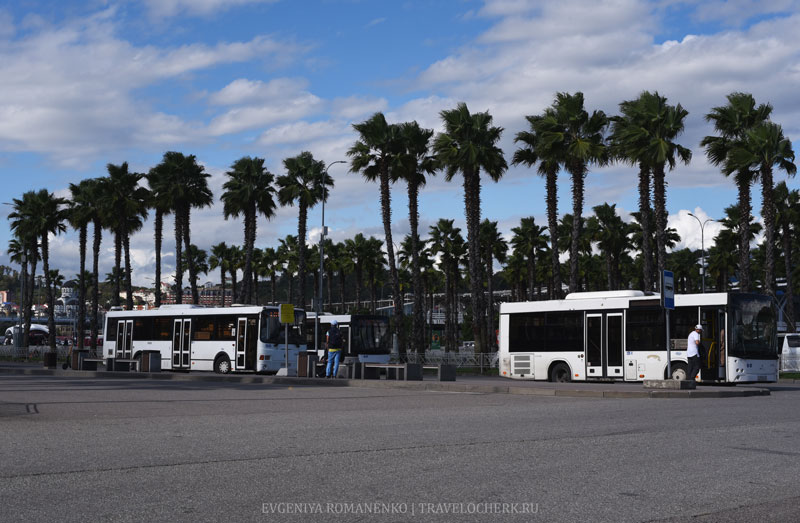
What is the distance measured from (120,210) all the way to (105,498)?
59.4 m

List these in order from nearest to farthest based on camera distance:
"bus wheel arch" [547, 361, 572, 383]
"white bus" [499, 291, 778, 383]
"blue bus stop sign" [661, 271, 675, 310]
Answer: "blue bus stop sign" [661, 271, 675, 310], "white bus" [499, 291, 778, 383], "bus wheel arch" [547, 361, 572, 383]

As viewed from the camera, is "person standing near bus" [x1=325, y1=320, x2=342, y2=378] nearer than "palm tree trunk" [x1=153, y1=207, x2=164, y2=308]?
Yes

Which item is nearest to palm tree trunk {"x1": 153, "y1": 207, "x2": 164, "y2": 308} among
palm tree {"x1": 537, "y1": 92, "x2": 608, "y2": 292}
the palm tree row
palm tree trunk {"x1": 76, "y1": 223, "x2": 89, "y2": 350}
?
the palm tree row

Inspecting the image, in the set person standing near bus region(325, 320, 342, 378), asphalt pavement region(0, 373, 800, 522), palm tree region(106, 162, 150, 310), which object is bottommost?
asphalt pavement region(0, 373, 800, 522)

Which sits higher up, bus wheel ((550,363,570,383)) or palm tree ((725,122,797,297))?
palm tree ((725,122,797,297))

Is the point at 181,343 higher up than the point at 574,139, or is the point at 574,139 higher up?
the point at 574,139

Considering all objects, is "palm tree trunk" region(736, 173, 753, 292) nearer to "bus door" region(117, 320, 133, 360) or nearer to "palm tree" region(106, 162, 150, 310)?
"bus door" region(117, 320, 133, 360)

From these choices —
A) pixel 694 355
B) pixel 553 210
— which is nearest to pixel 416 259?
pixel 553 210

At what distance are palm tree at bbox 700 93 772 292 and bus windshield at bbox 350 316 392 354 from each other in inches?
763

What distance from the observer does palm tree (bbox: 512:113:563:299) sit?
1825 inches

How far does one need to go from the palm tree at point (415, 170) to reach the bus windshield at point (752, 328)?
2323cm

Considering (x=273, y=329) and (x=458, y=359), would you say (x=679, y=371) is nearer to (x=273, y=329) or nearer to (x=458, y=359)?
(x=273, y=329)

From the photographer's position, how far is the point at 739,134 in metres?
46.0

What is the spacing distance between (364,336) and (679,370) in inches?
580
